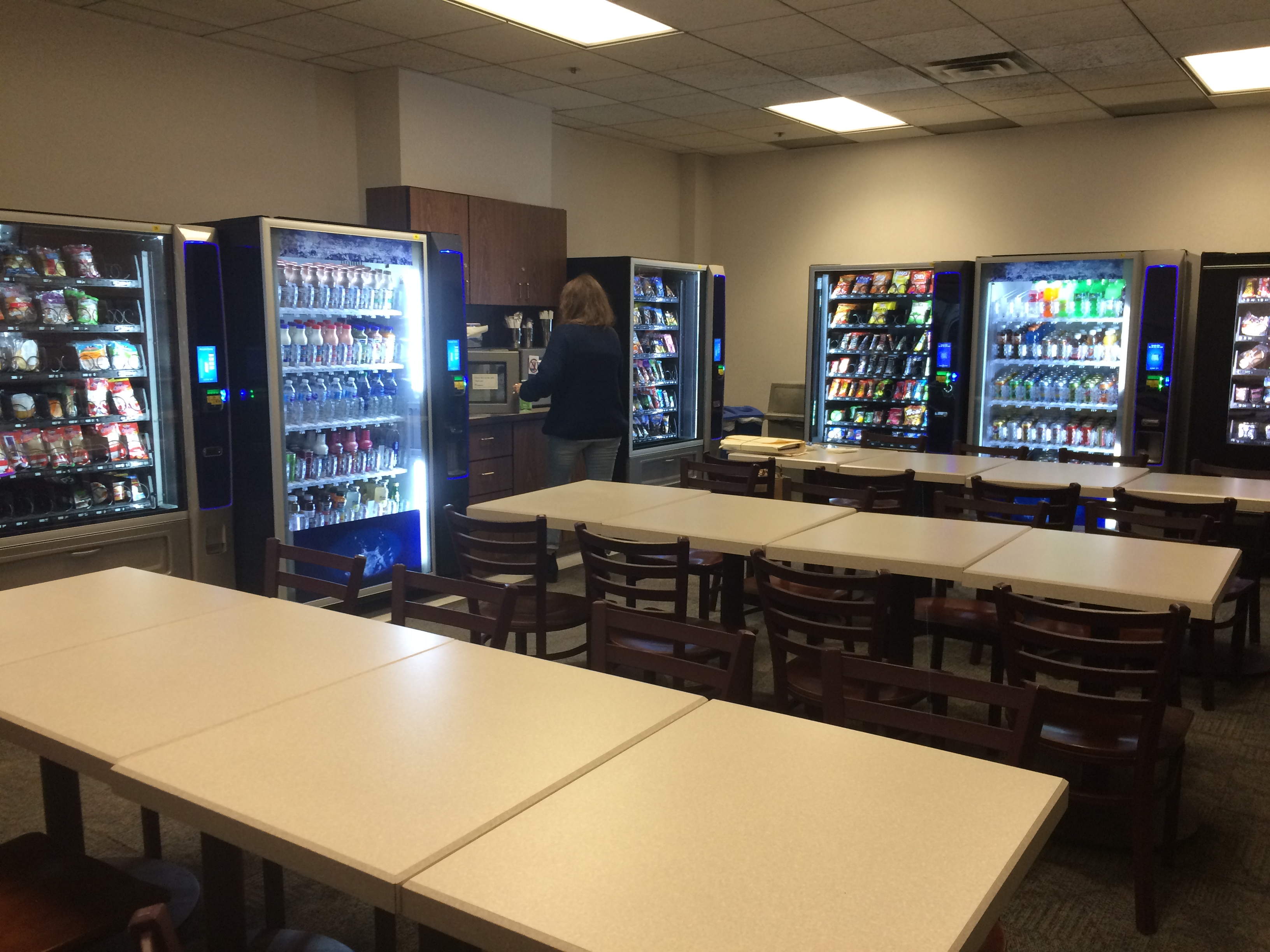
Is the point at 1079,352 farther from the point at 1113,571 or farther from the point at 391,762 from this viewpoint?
the point at 391,762

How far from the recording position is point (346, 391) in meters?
5.24

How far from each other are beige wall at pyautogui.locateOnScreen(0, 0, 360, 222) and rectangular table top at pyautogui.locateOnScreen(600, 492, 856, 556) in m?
→ 3.12

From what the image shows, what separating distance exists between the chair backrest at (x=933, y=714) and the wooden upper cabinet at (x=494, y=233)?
13.9ft

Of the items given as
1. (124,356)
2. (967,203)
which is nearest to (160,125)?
(124,356)

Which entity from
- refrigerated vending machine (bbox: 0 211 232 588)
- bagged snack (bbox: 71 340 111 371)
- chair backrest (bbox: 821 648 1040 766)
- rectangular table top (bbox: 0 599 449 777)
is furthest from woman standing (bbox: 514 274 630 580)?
chair backrest (bbox: 821 648 1040 766)

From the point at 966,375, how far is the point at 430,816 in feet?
21.1

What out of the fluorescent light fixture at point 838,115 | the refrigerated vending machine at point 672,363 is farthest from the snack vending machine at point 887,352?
the fluorescent light fixture at point 838,115

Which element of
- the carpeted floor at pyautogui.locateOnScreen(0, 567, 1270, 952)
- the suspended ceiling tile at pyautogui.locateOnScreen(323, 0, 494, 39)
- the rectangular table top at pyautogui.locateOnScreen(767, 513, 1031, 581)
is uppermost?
the suspended ceiling tile at pyautogui.locateOnScreen(323, 0, 494, 39)

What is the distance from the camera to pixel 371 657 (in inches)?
87.2

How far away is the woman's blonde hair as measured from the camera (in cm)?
578

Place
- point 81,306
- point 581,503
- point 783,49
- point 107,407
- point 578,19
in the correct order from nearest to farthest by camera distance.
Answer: point 581,503 < point 81,306 < point 107,407 < point 578,19 < point 783,49

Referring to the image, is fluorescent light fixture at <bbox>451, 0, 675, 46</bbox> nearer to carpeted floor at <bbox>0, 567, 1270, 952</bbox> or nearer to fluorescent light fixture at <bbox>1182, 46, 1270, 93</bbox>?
fluorescent light fixture at <bbox>1182, 46, 1270, 93</bbox>

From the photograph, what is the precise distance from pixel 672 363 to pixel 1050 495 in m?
3.79

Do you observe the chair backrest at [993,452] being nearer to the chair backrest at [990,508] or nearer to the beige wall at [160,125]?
the chair backrest at [990,508]
